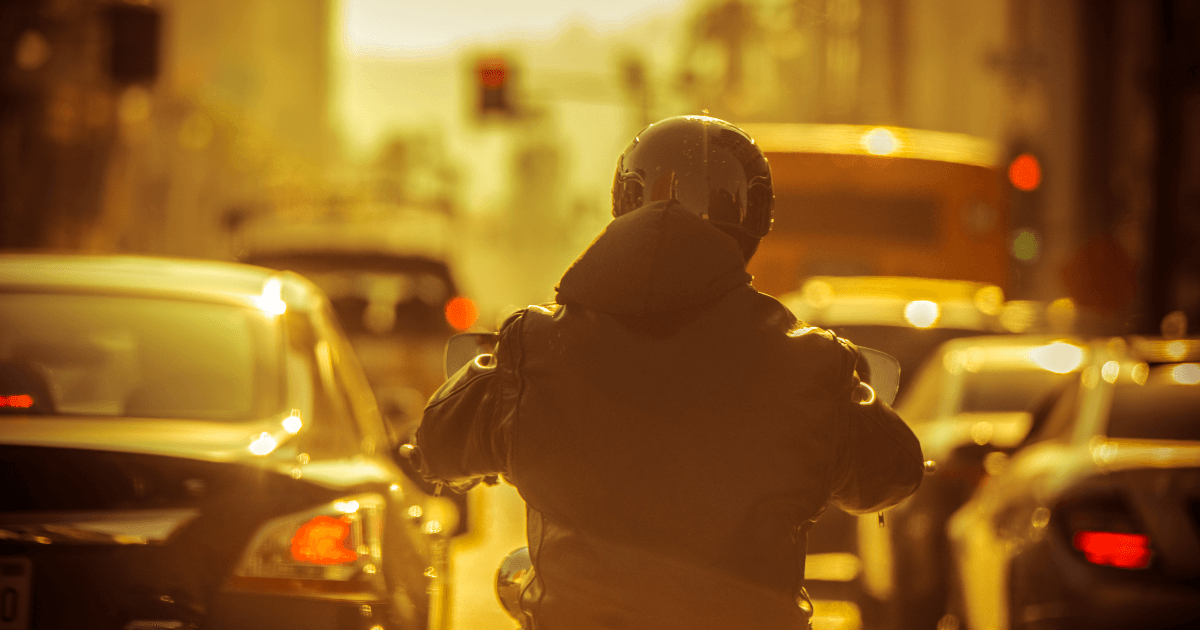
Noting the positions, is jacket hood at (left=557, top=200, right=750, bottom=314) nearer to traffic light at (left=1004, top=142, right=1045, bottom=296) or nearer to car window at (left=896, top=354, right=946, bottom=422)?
car window at (left=896, top=354, right=946, bottom=422)

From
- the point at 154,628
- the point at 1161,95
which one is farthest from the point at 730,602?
the point at 1161,95

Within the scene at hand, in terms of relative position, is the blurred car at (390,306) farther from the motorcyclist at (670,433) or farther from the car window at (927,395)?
the motorcyclist at (670,433)

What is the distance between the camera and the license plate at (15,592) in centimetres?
344

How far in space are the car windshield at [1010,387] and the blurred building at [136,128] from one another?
11981mm

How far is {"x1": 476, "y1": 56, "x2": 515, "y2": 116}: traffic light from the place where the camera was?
29.5 metres

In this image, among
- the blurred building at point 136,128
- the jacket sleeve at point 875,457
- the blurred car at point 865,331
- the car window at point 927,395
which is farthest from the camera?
the blurred building at point 136,128

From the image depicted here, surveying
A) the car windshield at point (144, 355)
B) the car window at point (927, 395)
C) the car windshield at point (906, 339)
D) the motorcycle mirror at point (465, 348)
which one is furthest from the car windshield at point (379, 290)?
the motorcycle mirror at point (465, 348)

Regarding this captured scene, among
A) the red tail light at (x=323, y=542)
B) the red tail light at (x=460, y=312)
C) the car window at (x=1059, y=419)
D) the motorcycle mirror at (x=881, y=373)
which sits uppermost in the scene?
the motorcycle mirror at (x=881, y=373)

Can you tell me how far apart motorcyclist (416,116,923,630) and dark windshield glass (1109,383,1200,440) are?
3.13 meters

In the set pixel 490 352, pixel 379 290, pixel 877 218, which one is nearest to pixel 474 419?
pixel 490 352

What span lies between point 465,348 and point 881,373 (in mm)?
754

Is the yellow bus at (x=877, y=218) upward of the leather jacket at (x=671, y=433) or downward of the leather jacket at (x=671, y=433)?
downward

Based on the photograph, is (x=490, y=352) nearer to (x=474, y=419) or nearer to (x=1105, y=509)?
(x=474, y=419)

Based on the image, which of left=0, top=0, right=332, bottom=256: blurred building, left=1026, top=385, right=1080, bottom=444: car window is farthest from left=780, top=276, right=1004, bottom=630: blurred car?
left=0, top=0, right=332, bottom=256: blurred building
